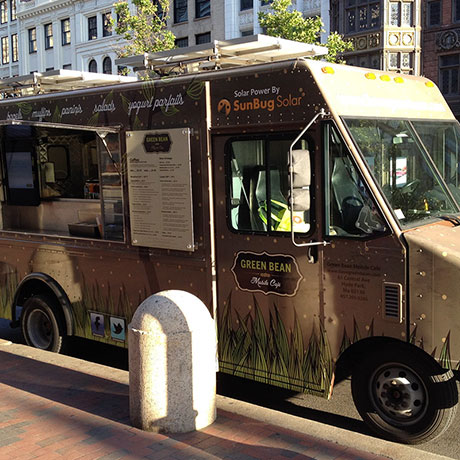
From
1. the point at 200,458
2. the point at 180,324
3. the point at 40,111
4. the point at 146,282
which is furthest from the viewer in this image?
the point at 40,111

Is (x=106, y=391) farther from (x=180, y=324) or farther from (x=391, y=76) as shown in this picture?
(x=391, y=76)

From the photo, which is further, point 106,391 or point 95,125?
point 95,125

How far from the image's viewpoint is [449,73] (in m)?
26.1

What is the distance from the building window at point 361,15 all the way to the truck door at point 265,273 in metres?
23.4

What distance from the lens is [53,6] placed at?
4250 centimetres

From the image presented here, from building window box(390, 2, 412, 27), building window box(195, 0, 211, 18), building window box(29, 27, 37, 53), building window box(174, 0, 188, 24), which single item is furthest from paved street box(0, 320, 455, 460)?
building window box(29, 27, 37, 53)

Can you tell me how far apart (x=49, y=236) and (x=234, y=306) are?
2.72m

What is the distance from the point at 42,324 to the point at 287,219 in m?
3.81

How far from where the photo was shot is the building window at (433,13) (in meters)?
26.3

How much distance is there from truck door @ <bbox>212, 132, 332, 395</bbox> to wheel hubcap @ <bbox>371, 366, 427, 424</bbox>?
1.36 ft

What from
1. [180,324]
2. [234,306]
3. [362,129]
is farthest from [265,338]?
[362,129]

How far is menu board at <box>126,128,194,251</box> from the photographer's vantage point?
19.1 feet

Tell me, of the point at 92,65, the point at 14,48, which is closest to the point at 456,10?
the point at 92,65

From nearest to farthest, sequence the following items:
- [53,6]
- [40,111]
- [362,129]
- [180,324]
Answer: [180,324] → [362,129] → [40,111] → [53,6]
